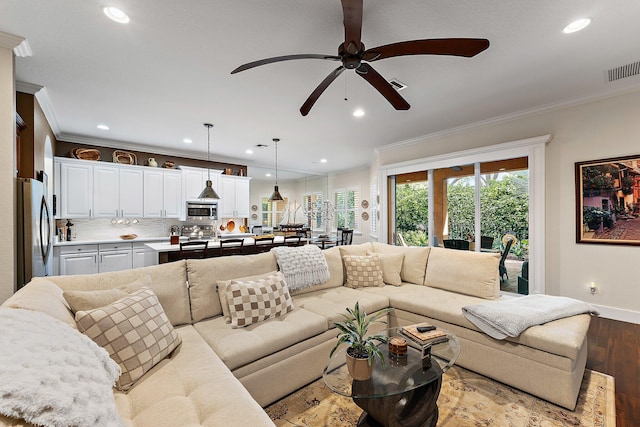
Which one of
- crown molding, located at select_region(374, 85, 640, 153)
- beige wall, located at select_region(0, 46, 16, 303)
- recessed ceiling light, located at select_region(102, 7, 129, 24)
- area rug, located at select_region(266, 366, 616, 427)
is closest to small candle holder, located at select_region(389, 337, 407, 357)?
area rug, located at select_region(266, 366, 616, 427)

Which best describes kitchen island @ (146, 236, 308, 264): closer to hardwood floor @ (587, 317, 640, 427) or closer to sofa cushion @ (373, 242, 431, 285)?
sofa cushion @ (373, 242, 431, 285)

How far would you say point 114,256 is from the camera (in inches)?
196

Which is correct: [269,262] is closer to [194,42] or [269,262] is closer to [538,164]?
[194,42]

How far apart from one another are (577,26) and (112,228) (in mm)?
7155

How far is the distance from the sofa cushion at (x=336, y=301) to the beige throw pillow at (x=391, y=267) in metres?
0.48

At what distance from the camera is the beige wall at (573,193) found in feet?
10.8

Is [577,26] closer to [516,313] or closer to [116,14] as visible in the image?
[516,313]

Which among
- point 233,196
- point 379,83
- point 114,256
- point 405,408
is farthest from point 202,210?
point 405,408

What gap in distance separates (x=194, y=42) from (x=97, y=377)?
8.00 feet

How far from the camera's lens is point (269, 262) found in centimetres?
278

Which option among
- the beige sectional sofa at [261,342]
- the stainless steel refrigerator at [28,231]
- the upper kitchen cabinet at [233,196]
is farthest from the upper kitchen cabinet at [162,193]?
the beige sectional sofa at [261,342]

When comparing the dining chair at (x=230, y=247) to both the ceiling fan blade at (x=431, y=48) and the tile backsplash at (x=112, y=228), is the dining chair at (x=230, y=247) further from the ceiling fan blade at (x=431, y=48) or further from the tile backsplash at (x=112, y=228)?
the ceiling fan blade at (x=431, y=48)

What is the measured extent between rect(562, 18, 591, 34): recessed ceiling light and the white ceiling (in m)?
0.05

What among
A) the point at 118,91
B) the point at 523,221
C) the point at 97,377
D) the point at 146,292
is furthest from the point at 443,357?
the point at 118,91
